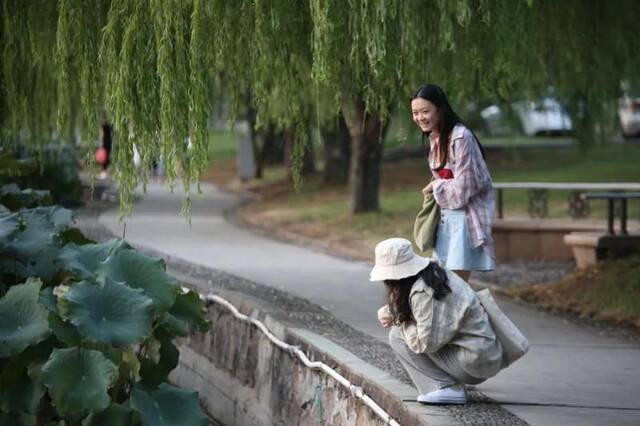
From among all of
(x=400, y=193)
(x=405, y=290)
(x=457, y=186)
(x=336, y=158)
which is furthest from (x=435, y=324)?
(x=336, y=158)

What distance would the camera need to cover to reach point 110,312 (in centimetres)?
873

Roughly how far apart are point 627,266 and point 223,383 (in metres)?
5.11

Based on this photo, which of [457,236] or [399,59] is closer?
[457,236]

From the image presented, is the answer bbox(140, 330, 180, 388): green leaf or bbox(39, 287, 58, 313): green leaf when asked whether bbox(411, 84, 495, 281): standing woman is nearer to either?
bbox(140, 330, 180, 388): green leaf

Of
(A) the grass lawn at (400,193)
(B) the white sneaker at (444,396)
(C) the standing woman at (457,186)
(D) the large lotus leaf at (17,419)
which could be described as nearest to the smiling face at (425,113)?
(C) the standing woman at (457,186)

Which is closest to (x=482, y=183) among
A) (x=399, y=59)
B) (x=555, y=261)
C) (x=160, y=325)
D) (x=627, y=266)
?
(x=399, y=59)

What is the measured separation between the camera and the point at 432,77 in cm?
1246

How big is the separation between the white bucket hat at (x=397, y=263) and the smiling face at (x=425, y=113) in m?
1.16

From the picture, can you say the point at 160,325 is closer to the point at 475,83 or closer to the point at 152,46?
the point at 152,46

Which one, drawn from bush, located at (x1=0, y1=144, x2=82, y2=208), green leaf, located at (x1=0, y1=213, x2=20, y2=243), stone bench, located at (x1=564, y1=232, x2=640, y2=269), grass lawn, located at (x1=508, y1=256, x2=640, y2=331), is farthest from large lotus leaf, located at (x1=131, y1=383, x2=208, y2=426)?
bush, located at (x1=0, y1=144, x2=82, y2=208)

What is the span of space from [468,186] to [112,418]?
8.64 ft

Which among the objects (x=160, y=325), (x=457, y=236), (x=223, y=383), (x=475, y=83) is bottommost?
(x=223, y=383)

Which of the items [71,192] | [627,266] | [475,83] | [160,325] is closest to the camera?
[160,325]

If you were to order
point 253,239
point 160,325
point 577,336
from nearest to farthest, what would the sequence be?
point 160,325 < point 577,336 < point 253,239
